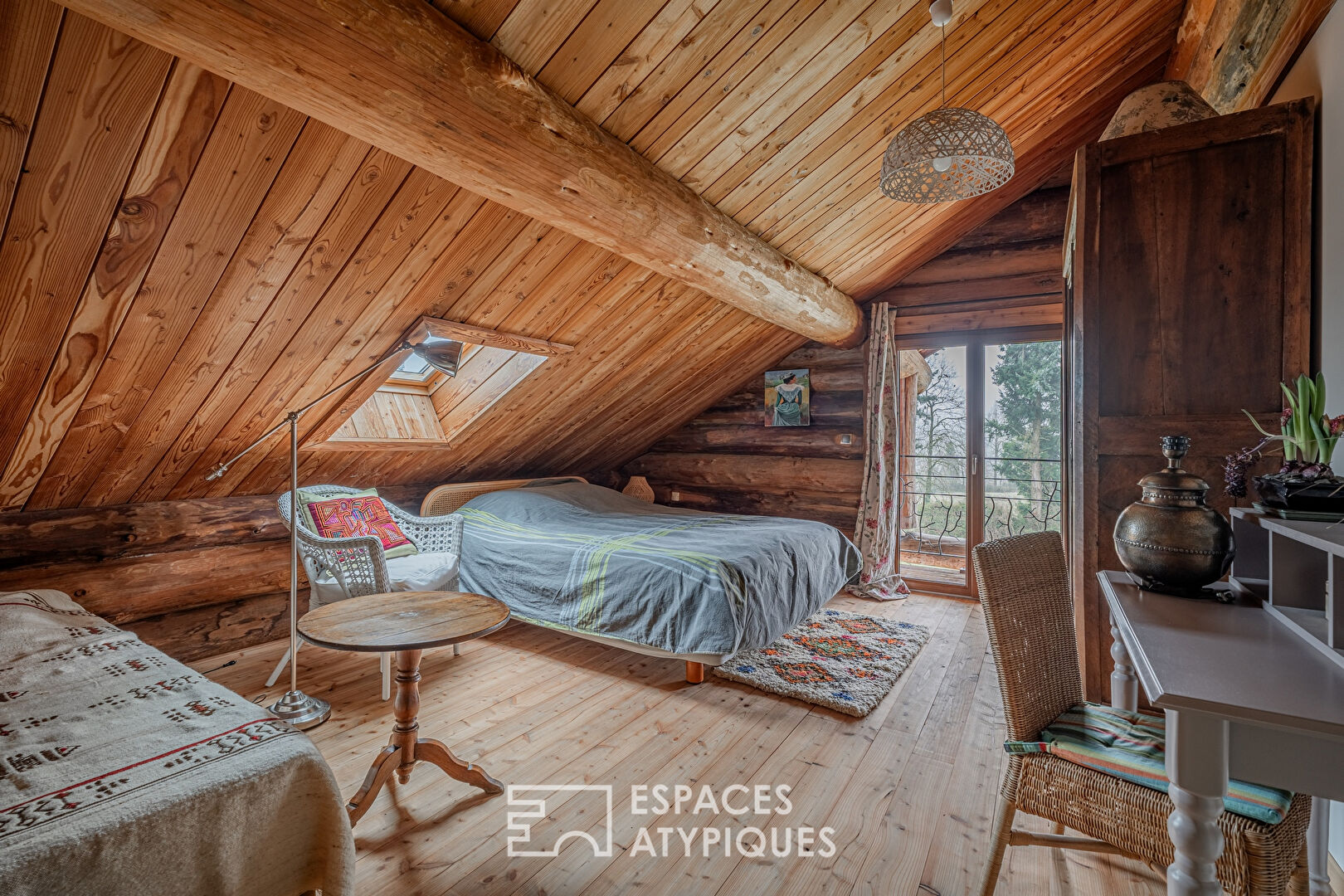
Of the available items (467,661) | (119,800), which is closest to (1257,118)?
(119,800)

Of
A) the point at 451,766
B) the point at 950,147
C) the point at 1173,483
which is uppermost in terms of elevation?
the point at 950,147

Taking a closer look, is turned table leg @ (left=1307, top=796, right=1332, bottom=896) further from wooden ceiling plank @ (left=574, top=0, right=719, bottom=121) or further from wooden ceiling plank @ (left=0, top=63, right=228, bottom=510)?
wooden ceiling plank @ (left=0, top=63, right=228, bottom=510)

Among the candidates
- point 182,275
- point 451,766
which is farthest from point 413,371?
point 451,766

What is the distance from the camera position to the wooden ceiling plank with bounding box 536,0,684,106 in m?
1.68

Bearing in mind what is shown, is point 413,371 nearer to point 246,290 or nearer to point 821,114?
point 246,290

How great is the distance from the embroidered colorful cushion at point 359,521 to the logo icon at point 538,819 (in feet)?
5.43

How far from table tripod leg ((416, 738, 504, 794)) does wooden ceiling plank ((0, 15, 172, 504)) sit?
67.4 inches

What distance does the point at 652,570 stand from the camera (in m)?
2.78

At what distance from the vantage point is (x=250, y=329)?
85.4 inches

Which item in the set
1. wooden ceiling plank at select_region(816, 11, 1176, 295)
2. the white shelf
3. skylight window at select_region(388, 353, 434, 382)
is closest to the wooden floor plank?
the white shelf

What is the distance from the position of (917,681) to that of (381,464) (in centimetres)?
322

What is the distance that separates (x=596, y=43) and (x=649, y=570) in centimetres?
205

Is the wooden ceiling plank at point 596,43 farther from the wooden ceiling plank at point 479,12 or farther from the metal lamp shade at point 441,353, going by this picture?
the metal lamp shade at point 441,353

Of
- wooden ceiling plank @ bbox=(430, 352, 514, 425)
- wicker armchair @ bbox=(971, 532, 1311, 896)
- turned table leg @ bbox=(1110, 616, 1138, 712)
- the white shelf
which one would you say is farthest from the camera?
wooden ceiling plank @ bbox=(430, 352, 514, 425)
